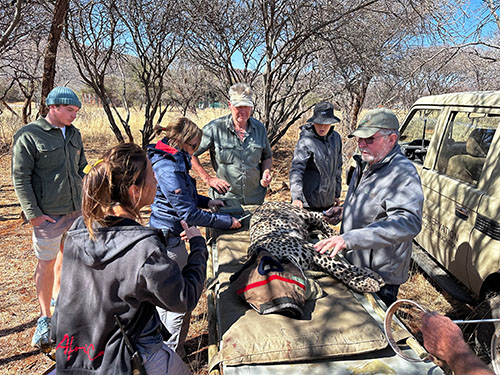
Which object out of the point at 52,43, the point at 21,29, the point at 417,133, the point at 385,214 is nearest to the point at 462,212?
the point at 385,214

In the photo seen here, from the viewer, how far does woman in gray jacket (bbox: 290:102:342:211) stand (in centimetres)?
378

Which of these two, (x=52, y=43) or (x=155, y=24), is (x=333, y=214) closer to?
(x=52, y=43)

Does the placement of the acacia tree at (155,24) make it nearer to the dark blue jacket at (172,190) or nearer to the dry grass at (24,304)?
the dry grass at (24,304)

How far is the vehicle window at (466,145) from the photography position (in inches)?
138

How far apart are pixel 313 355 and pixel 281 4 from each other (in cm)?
595

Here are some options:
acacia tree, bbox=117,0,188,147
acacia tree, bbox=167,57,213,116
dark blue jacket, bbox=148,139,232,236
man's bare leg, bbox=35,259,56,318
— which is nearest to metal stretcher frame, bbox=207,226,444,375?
dark blue jacket, bbox=148,139,232,236

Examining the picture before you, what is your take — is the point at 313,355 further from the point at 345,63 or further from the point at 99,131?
the point at 99,131

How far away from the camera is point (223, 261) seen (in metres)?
3.13

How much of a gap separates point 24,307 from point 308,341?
10.8 ft

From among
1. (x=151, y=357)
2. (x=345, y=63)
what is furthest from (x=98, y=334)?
(x=345, y=63)

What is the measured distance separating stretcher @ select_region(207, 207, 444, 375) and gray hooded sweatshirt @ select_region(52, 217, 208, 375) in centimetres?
58

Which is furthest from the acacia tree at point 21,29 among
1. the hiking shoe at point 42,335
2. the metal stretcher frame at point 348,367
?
the metal stretcher frame at point 348,367

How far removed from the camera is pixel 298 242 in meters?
3.19

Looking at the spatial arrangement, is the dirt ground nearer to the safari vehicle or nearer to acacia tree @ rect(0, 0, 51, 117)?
the safari vehicle
